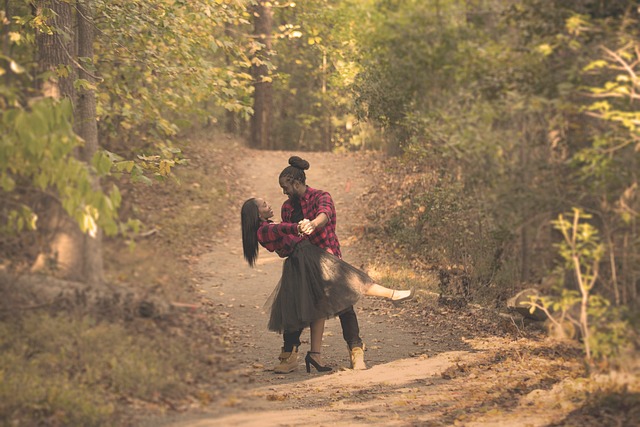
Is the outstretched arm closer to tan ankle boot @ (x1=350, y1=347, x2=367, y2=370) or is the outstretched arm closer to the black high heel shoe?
the black high heel shoe

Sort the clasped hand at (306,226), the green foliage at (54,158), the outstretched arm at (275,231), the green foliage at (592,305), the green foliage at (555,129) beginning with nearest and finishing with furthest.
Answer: the green foliage at (54,158) < the green foliage at (592,305) < the green foliage at (555,129) < the clasped hand at (306,226) < the outstretched arm at (275,231)

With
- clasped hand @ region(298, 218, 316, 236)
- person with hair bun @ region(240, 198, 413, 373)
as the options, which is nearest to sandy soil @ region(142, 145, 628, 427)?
person with hair bun @ region(240, 198, 413, 373)

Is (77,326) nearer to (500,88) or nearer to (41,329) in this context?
(41,329)

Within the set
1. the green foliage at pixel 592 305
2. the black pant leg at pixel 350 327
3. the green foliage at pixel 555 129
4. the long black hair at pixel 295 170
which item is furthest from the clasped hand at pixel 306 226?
the green foliage at pixel 592 305

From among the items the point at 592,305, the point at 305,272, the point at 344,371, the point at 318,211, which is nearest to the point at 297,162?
the point at 318,211

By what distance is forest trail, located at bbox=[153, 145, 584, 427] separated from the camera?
243 inches

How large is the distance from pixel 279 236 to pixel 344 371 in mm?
1642

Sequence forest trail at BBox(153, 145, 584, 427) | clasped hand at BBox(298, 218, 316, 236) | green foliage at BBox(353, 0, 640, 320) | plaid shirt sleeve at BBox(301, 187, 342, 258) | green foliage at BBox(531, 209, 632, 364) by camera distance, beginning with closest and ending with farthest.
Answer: green foliage at BBox(531, 209, 632, 364), green foliage at BBox(353, 0, 640, 320), forest trail at BBox(153, 145, 584, 427), clasped hand at BBox(298, 218, 316, 236), plaid shirt sleeve at BBox(301, 187, 342, 258)

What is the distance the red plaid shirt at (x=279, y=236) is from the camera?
25.7ft

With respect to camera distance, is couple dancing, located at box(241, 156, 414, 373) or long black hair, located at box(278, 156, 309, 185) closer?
couple dancing, located at box(241, 156, 414, 373)

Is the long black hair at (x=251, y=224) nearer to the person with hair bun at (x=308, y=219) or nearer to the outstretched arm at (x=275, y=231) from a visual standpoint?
the outstretched arm at (x=275, y=231)

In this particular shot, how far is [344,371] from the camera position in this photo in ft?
26.8

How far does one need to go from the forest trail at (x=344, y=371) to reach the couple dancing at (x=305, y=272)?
389mm

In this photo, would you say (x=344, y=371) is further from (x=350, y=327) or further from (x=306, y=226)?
(x=306, y=226)
